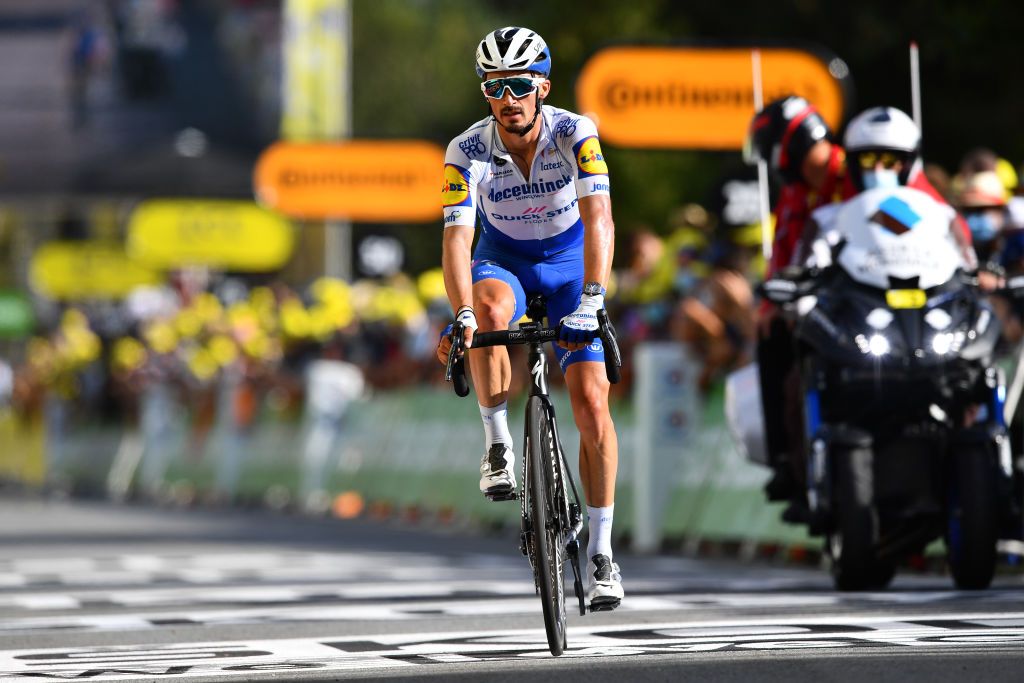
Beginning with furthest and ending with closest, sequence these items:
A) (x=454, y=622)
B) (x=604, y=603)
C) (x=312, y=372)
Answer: (x=312, y=372) → (x=454, y=622) → (x=604, y=603)

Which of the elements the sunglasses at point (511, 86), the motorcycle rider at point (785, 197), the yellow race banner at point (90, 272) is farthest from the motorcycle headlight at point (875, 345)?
the yellow race banner at point (90, 272)

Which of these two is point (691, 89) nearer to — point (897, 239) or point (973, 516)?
point (897, 239)

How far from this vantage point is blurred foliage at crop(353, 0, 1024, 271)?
32.2 m

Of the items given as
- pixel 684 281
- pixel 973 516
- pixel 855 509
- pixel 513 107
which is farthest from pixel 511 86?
pixel 684 281

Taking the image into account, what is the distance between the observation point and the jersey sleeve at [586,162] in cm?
976

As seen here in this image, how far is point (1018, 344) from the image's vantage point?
1391 cm

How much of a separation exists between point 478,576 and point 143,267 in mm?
34882

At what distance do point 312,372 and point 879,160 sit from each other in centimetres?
1402

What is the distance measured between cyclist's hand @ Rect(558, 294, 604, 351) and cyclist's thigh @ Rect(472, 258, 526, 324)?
1.52 feet

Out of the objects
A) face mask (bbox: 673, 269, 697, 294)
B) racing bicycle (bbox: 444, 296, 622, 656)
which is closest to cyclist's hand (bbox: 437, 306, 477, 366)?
racing bicycle (bbox: 444, 296, 622, 656)

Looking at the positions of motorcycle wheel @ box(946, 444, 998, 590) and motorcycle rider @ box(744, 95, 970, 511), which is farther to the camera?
motorcycle rider @ box(744, 95, 970, 511)

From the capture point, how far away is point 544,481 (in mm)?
9445

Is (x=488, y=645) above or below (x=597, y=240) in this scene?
below

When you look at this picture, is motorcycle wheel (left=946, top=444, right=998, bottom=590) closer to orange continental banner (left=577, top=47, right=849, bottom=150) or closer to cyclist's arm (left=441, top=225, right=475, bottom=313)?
cyclist's arm (left=441, top=225, right=475, bottom=313)
